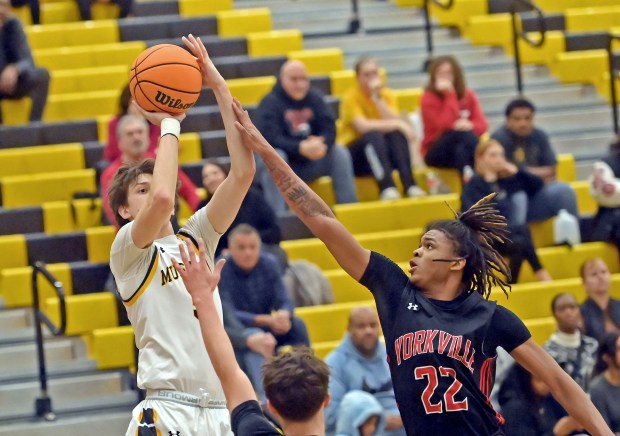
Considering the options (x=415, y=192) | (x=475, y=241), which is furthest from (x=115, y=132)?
(x=475, y=241)

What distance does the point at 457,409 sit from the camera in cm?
472

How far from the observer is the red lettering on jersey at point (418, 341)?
479cm

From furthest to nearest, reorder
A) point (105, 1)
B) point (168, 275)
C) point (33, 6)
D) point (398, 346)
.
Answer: point (105, 1) < point (33, 6) < point (168, 275) < point (398, 346)

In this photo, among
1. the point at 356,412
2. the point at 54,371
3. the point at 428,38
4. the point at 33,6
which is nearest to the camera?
the point at 356,412

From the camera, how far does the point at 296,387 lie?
3914 millimetres

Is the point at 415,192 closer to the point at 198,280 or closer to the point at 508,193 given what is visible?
the point at 508,193

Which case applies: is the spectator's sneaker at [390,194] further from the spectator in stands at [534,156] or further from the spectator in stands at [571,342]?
the spectator in stands at [571,342]

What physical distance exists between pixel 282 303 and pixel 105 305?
4.19 feet

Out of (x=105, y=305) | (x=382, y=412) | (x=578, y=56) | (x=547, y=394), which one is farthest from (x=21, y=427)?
(x=578, y=56)

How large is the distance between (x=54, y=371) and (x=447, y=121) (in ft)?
11.5

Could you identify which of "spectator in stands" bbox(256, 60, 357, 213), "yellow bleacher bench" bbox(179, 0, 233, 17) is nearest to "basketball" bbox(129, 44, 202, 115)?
"spectator in stands" bbox(256, 60, 357, 213)

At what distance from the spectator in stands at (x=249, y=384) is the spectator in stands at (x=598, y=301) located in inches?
207

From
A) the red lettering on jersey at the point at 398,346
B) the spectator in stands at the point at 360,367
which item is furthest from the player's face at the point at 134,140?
the red lettering on jersey at the point at 398,346

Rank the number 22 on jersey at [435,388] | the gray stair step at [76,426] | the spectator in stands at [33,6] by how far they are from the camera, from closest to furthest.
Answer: the number 22 on jersey at [435,388]
the gray stair step at [76,426]
the spectator in stands at [33,6]
